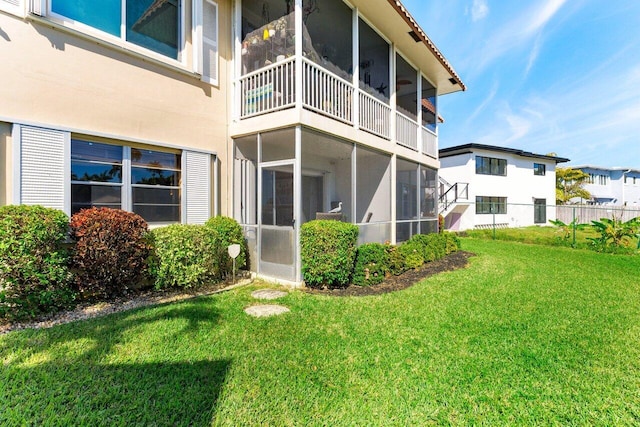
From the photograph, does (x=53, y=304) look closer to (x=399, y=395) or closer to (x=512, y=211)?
(x=399, y=395)

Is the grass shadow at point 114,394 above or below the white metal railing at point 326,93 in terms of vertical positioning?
below

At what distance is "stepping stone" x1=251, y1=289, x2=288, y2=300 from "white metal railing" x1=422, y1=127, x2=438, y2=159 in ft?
29.5

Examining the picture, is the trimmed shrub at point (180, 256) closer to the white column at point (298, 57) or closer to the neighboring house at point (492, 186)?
the white column at point (298, 57)

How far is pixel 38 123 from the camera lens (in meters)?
4.81

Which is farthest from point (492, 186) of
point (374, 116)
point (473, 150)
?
point (374, 116)

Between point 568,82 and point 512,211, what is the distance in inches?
387

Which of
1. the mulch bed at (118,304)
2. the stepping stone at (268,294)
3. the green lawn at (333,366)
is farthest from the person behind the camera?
the stepping stone at (268,294)

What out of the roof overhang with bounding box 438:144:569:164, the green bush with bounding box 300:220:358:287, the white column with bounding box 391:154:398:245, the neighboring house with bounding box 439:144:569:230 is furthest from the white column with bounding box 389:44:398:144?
the roof overhang with bounding box 438:144:569:164

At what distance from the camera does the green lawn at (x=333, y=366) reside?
2.52 metres

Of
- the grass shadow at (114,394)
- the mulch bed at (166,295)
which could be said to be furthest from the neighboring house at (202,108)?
the grass shadow at (114,394)

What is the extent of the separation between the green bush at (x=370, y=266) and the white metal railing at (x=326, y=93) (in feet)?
11.2

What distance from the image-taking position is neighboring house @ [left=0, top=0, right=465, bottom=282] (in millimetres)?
4863

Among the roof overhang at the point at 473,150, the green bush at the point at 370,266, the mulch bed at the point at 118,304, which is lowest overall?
the mulch bed at the point at 118,304

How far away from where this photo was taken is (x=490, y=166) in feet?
75.0
